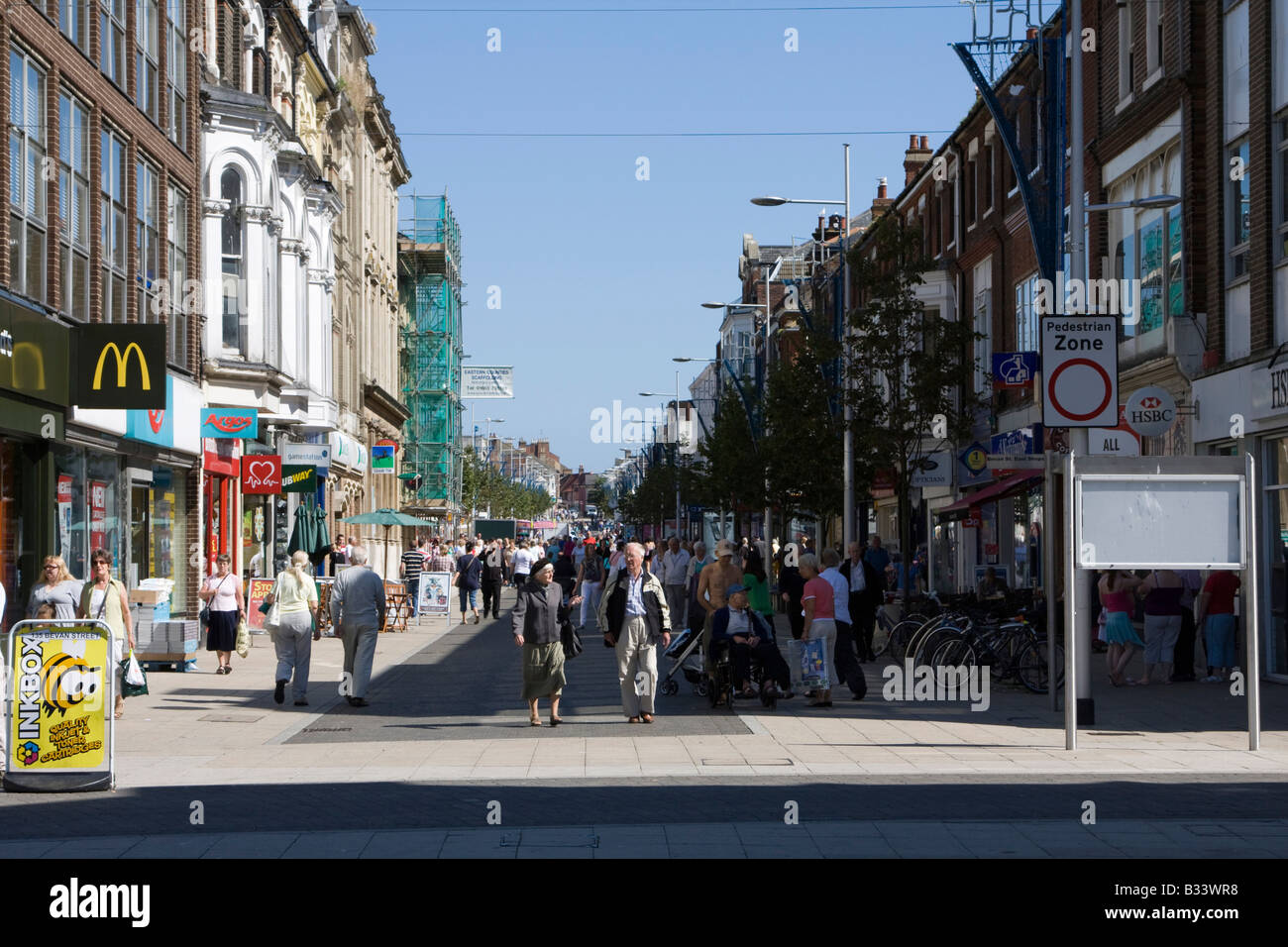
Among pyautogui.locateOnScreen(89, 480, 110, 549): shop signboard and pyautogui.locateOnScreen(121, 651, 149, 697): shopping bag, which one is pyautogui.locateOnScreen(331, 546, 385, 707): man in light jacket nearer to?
pyautogui.locateOnScreen(121, 651, 149, 697): shopping bag

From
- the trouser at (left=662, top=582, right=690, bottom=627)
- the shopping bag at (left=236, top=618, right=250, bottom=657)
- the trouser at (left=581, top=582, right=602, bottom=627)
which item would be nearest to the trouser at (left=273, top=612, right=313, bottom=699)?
the shopping bag at (left=236, top=618, right=250, bottom=657)

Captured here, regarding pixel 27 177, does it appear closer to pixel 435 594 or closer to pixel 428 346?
pixel 435 594

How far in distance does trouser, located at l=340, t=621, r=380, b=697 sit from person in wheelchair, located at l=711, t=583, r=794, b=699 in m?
3.76

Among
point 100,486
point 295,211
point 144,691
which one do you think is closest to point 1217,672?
point 144,691

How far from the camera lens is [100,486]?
24797 millimetres

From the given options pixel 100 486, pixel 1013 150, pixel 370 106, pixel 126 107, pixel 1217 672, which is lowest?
pixel 1217 672

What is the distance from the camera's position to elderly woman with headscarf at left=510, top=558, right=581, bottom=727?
1609 centimetres

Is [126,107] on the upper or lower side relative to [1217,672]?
upper

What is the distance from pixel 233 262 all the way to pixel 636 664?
18356 mm

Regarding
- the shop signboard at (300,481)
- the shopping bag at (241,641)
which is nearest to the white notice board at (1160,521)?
the shopping bag at (241,641)

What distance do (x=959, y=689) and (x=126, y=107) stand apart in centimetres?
1568

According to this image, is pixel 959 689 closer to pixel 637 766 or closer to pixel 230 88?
pixel 637 766

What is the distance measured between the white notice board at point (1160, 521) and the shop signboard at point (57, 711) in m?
7.73

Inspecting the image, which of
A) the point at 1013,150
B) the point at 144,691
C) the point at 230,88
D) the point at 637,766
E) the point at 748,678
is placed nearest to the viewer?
the point at 637,766
